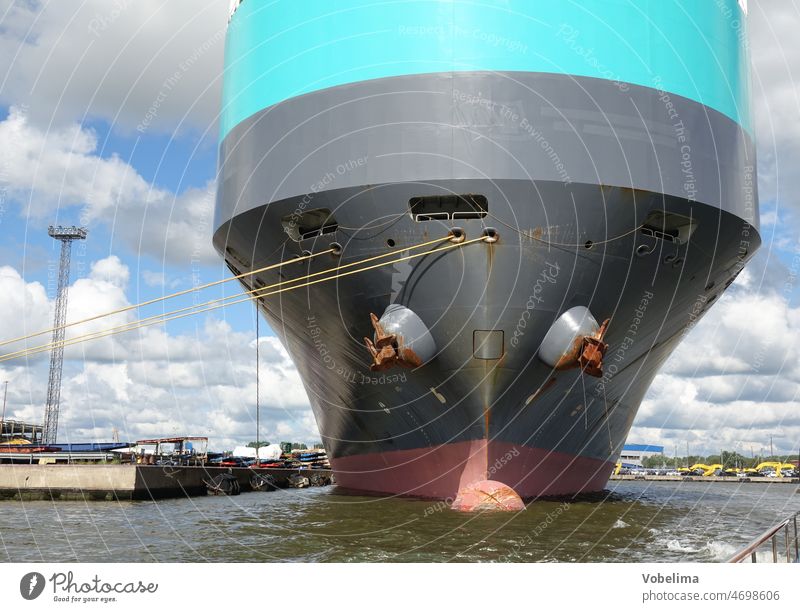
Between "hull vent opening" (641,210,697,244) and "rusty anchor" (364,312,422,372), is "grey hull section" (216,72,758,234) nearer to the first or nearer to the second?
"hull vent opening" (641,210,697,244)

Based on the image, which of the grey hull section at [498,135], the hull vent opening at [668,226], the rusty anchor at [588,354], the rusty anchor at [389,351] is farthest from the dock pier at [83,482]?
the hull vent opening at [668,226]

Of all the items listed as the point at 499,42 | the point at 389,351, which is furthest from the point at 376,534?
the point at 499,42

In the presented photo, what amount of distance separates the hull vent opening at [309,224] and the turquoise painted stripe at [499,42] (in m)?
1.90

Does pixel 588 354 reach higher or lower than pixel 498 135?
lower

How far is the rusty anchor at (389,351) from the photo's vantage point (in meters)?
11.6

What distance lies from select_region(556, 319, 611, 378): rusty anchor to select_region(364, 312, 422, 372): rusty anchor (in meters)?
2.27

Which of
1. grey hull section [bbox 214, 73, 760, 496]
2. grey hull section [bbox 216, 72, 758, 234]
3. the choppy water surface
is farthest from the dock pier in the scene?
grey hull section [bbox 216, 72, 758, 234]

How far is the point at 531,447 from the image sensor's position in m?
13.0

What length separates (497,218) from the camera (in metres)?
11.4

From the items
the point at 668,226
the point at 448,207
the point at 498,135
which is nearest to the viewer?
the point at 498,135

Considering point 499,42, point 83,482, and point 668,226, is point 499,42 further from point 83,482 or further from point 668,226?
point 83,482

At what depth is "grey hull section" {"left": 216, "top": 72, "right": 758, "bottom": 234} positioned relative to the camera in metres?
11.2

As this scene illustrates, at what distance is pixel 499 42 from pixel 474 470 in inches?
256
